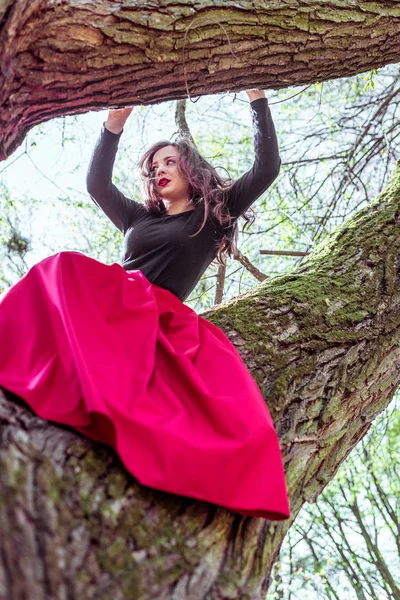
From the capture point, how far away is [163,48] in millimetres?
1817

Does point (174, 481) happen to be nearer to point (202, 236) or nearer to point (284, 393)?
point (284, 393)

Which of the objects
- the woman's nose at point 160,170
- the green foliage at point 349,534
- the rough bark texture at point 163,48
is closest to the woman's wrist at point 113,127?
the woman's nose at point 160,170

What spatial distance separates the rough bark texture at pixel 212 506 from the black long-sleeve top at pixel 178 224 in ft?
0.87

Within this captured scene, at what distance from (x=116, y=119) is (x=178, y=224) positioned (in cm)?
51

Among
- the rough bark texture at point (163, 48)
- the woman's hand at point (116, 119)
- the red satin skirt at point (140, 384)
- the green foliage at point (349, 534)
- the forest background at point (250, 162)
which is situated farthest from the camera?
the green foliage at point (349, 534)

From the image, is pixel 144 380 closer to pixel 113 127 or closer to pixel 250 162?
pixel 113 127

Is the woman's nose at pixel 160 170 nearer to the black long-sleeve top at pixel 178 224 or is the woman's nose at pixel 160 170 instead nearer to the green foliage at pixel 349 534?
the black long-sleeve top at pixel 178 224

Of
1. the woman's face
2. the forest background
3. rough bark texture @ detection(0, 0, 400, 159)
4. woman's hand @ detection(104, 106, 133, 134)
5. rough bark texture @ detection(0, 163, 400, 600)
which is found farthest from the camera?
the forest background

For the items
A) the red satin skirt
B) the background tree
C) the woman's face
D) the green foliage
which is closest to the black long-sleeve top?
the woman's face

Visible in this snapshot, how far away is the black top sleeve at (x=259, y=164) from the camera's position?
2330 millimetres

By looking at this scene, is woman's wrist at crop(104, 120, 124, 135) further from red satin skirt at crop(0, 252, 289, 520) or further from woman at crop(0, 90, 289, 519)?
red satin skirt at crop(0, 252, 289, 520)

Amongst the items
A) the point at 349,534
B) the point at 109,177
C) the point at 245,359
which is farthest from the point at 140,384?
the point at 349,534

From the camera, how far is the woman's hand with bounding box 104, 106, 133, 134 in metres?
2.41

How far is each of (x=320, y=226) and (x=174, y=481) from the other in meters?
3.14
